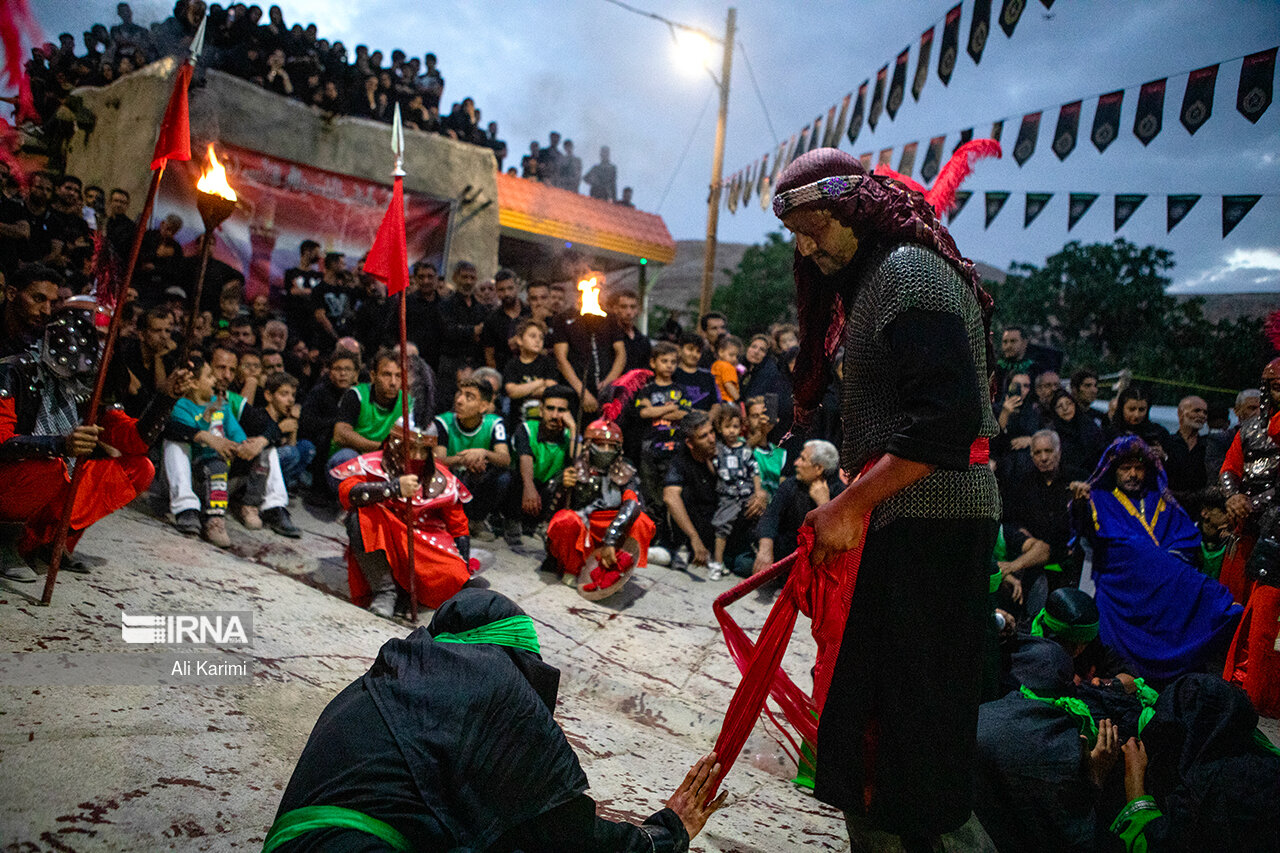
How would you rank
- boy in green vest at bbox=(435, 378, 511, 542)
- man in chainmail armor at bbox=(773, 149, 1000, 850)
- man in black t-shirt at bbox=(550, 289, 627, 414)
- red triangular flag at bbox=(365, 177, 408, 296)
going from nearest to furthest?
man in chainmail armor at bbox=(773, 149, 1000, 850) < red triangular flag at bbox=(365, 177, 408, 296) < boy in green vest at bbox=(435, 378, 511, 542) < man in black t-shirt at bbox=(550, 289, 627, 414)

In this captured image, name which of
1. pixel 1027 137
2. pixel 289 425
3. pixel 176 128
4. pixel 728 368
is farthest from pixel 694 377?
pixel 176 128

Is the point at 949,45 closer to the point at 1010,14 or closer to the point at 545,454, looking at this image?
the point at 1010,14

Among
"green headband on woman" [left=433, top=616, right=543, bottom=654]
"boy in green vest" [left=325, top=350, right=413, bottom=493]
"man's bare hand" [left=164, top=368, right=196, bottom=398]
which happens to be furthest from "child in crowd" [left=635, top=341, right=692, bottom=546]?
"green headband on woman" [left=433, top=616, right=543, bottom=654]

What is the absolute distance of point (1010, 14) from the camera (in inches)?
250

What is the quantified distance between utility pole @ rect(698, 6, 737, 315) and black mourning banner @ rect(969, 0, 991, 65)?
6086 millimetres

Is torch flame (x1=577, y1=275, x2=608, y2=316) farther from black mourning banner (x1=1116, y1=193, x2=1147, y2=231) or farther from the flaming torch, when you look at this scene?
black mourning banner (x1=1116, y1=193, x2=1147, y2=231)

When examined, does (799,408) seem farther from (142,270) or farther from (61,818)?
→ (142,270)

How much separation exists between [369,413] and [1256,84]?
6896mm

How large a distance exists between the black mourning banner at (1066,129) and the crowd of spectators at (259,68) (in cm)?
642

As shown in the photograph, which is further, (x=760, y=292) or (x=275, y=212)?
(x=760, y=292)

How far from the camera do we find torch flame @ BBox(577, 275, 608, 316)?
6.10m

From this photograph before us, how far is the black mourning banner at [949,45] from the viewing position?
6.93 metres

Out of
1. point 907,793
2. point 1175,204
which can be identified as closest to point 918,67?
point 1175,204

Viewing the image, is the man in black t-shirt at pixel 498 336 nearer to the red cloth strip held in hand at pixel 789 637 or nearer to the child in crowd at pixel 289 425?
the child in crowd at pixel 289 425
